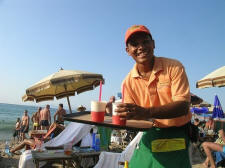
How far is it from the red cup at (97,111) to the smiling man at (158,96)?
0.29m

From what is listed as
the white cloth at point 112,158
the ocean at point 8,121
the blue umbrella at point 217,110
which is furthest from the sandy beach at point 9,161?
the ocean at point 8,121

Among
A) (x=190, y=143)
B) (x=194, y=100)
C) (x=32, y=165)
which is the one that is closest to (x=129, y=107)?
(x=190, y=143)

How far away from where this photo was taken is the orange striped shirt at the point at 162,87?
5.33ft

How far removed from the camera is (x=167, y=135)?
175 centimetres

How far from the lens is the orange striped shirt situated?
1624 millimetres

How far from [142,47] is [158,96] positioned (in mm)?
433

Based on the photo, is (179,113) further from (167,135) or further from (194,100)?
(194,100)

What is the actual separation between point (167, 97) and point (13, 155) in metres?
8.10

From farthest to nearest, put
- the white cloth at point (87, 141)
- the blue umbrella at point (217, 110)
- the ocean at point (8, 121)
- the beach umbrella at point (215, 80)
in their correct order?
the ocean at point (8, 121) → the blue umbrella at point (217, 110) → the white cloth at point (87, 141) → the beach umbrella at point (215, 80)

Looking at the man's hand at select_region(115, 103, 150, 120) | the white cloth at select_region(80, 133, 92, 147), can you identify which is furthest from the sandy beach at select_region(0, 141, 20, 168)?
the man's hand at select_region(115, 103, 150, 120)

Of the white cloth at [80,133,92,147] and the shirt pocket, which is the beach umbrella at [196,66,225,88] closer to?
the white cloth at [80,133,92,147]

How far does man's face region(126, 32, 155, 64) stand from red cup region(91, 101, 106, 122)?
0.52m

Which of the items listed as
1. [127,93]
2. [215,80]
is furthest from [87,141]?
[127,93]

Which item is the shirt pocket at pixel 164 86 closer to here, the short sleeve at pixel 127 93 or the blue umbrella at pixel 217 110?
the short sleeve at pixel 127 93
